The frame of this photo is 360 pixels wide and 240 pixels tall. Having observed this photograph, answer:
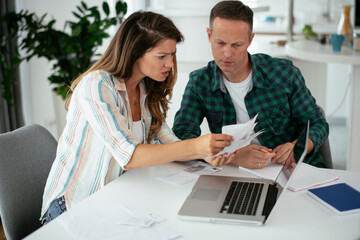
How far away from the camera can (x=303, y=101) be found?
7.28ft

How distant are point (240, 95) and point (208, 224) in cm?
102

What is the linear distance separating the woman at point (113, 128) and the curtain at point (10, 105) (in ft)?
5.48

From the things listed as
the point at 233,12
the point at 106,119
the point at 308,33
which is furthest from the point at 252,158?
the point at 308,33

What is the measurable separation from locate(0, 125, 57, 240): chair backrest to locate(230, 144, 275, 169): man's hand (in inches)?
30.4

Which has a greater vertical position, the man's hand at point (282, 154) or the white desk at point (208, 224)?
the man's hand at point (282, 154)

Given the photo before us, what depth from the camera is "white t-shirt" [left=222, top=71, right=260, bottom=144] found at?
2.27 metres

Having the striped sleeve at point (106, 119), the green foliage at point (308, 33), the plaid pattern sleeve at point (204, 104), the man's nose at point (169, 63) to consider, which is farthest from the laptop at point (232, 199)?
the green foliage at point (308, 33)

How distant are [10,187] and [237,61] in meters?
1.10

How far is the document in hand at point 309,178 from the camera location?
164 centimetres

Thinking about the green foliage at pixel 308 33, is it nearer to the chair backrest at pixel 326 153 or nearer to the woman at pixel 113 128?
the chair backrest at pixel 326 153

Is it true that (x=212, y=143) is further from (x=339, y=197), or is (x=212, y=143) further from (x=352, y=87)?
(x=352, y=87)

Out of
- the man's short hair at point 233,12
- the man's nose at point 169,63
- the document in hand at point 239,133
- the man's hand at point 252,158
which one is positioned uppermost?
the man's short hair at point 233,12

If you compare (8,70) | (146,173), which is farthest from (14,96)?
(146,173)

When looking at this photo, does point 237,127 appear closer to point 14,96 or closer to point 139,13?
point 139,13
